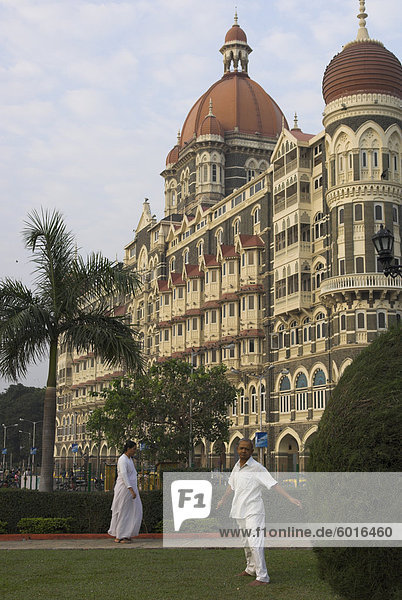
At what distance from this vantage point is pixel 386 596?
22.2 feet

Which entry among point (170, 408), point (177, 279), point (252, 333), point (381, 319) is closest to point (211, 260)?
point (177, 279)

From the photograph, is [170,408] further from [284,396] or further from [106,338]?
[106,338]

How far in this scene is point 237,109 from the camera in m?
70.2

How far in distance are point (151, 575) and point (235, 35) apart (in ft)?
242

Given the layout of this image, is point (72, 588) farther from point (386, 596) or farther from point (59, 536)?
point (59, 536)

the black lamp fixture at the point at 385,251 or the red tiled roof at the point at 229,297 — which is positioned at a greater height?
the red tiled roof at the point at 229,297

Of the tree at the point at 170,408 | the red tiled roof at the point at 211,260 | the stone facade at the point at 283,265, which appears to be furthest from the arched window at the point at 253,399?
the tree at the point at 170,408

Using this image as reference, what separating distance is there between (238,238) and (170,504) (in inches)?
1534

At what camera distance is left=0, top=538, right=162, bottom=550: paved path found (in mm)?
12875

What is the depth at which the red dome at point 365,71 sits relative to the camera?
4212 cm

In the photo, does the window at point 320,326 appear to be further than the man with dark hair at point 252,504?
Yes

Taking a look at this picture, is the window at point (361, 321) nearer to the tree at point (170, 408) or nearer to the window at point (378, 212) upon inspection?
the window at point (378, 212)

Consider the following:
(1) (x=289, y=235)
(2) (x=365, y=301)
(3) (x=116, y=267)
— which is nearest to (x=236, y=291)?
(1) (x=289, y=235)
